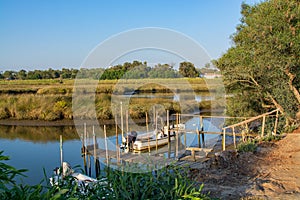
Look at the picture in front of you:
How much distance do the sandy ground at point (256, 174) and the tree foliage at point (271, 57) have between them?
117 inches

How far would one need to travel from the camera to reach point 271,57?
29.2ft

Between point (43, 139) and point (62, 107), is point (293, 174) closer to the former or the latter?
point (43, 139)

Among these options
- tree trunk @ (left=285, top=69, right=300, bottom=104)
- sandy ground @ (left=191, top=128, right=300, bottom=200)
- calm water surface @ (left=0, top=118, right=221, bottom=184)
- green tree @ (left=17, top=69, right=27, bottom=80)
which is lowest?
calm water surface @ (left=0, top=118, right=221, bottom=184)

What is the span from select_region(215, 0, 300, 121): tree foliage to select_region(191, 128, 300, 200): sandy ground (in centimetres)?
298

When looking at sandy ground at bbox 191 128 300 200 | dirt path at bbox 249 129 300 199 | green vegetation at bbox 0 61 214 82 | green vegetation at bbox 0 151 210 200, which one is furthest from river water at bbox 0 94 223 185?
green vegetation at bbox 0 151 210 200

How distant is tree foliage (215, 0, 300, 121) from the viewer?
888 centimetres

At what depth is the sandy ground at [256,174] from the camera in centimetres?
412

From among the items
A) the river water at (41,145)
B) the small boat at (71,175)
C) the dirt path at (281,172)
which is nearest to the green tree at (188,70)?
the dirt path at (281,172)

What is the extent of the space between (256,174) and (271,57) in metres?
4.93

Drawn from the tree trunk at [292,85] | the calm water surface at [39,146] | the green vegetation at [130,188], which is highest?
the tree trunk at [292,85]

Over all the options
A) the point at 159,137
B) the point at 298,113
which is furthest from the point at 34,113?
the point at 298,113

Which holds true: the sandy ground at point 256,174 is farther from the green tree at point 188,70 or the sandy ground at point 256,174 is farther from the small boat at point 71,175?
the green tree at point 188,70

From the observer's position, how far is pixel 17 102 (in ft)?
85.1

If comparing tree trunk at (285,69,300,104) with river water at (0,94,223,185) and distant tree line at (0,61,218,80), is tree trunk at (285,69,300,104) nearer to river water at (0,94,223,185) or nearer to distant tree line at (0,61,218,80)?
distant tree line at (0,61,218,80)
